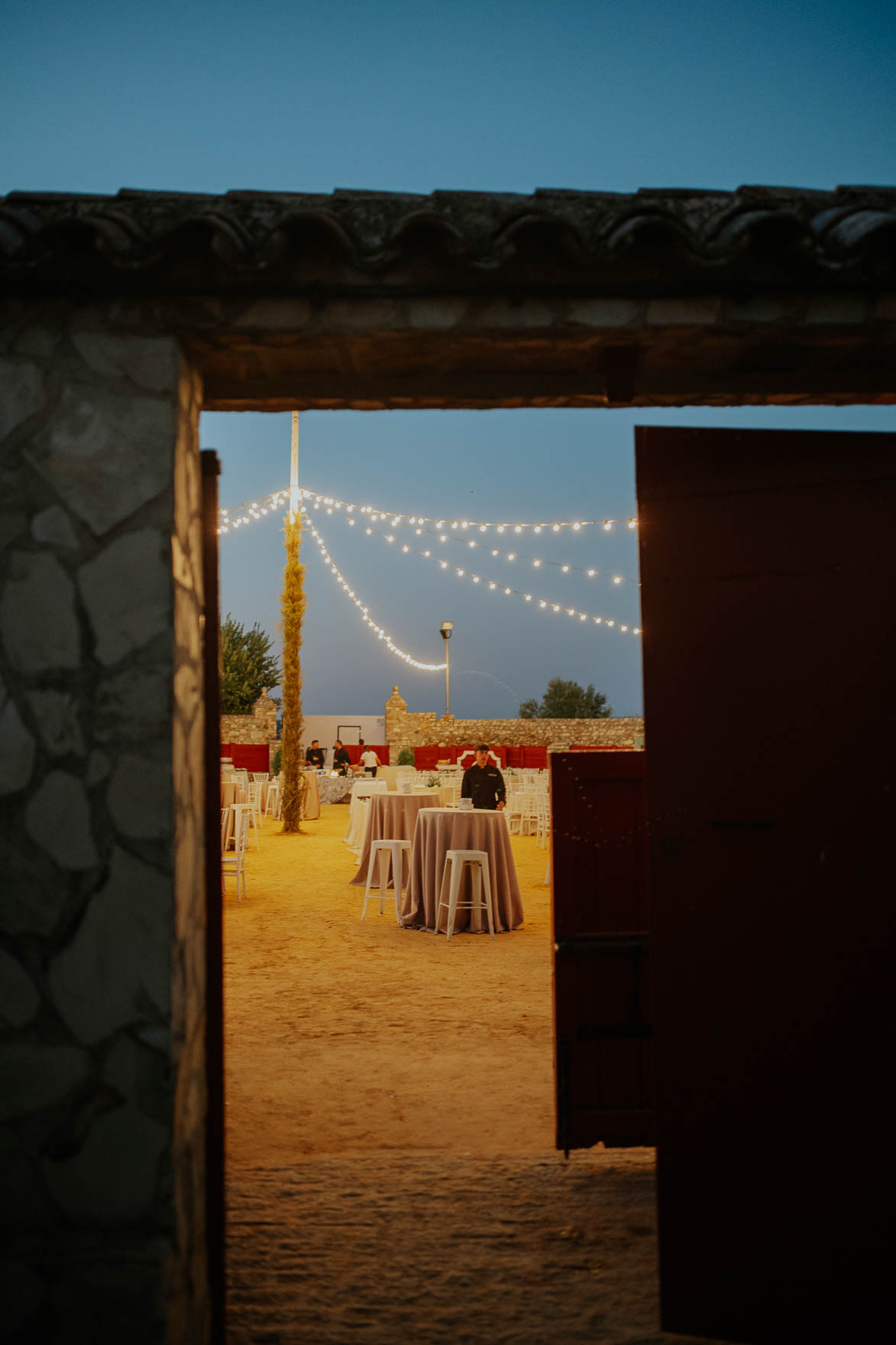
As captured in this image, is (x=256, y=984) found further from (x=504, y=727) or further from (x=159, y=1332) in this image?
(x=504, y=727)

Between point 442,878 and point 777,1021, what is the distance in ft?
14.8

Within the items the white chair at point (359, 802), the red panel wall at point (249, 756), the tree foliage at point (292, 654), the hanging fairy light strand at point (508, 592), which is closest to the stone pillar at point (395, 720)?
the red panel wall at point (249, 756)

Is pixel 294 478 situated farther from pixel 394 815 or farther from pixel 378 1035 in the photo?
pixel 378 1035

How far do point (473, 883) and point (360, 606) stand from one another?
12.3 meters

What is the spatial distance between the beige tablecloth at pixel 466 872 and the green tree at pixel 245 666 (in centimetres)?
1948

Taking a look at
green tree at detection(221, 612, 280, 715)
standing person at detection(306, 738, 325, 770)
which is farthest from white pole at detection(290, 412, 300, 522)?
green tree at detection(221, 612, 280, 715)

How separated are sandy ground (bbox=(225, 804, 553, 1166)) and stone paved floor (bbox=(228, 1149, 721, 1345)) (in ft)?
0.77

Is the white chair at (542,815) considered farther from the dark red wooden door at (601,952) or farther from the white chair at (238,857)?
the dark red wooden door at (601,952)

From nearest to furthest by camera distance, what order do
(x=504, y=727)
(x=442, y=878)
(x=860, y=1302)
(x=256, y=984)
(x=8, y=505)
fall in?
(x=8, y=505) < (x=860, y=1302) < (x=256, y=984) < (x=442, y=878) < (x=504, y=727)

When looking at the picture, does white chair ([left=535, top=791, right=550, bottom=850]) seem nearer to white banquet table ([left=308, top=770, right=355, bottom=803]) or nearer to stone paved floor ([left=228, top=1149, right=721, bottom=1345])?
white banquet table ([left=308, top=770, right=355, bottom=803])

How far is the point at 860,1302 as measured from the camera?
2.11 metres

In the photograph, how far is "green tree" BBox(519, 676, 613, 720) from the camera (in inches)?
1735

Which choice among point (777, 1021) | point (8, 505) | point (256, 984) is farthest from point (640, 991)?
point (256, 984)

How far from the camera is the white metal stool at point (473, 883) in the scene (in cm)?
635
